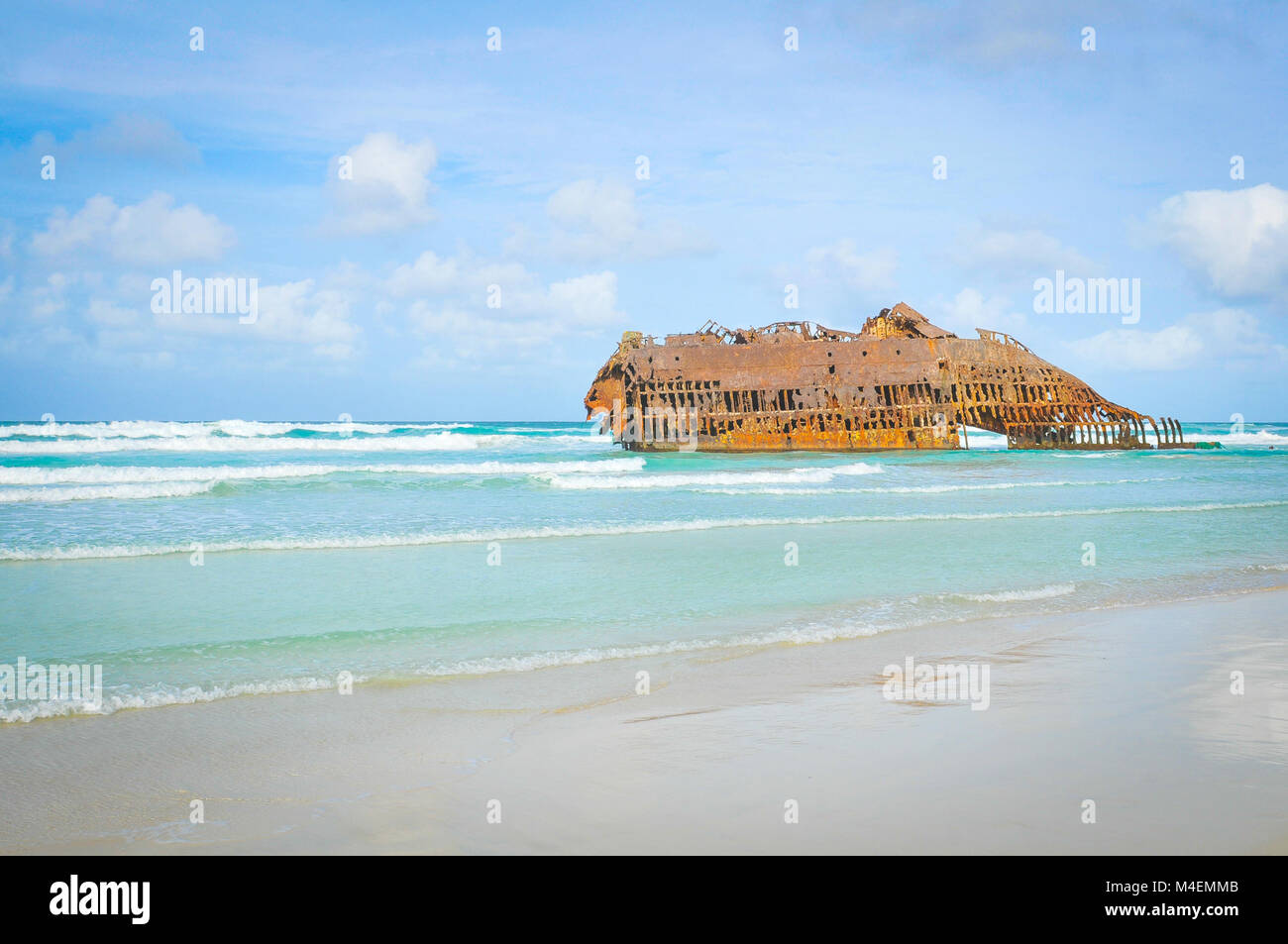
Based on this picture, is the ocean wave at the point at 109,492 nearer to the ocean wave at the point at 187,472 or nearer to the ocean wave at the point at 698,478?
the ocean wave at the point at 187,472

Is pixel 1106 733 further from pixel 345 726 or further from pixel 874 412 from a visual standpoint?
pixel 874 412

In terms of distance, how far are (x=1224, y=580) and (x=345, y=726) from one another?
32.1 ft

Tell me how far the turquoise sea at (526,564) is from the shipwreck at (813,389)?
10.9 metres

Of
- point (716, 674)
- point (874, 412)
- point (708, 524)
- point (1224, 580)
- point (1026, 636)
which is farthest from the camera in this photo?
point (874, 412)

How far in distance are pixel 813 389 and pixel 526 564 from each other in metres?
24.1

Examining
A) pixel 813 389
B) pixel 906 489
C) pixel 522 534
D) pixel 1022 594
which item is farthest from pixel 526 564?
pixel 813 389

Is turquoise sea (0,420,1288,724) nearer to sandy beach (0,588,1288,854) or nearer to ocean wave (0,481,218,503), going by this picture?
ocean wave (0,481,218,503)

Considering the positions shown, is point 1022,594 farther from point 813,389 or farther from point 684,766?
point 813,389

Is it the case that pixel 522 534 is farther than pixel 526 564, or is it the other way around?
pixel 522 534

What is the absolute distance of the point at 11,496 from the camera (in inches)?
605

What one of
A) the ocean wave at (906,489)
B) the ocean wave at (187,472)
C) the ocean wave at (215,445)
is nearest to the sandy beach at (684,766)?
the ocean wave at (906,489)

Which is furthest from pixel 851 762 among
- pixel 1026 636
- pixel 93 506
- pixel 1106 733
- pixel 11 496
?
pixel 11 496

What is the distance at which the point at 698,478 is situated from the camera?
21.7 meters

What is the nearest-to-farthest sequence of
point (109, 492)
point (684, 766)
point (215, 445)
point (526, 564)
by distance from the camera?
point (684, 766) < point (526, 564) < point (109, 492) < point (215, 445)
